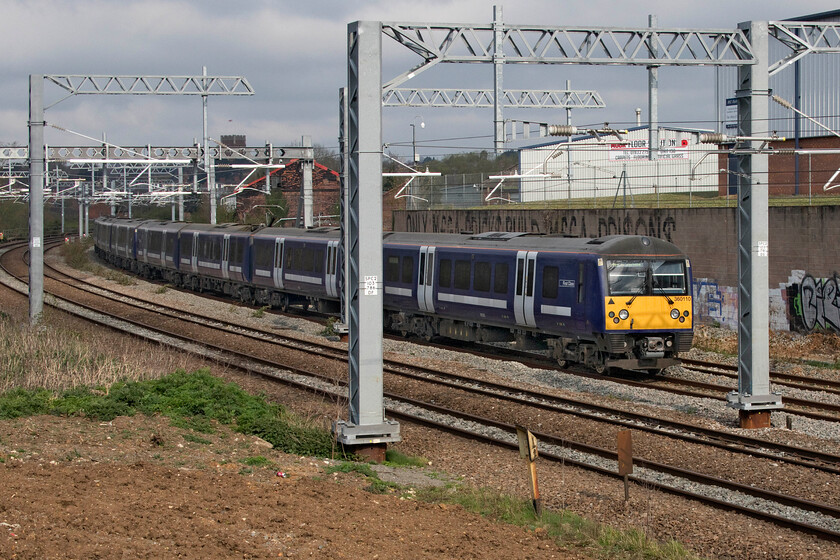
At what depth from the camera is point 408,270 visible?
2416 cm

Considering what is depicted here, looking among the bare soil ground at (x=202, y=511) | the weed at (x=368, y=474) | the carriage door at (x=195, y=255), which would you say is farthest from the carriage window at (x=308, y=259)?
the weed at (x=368, y=474)

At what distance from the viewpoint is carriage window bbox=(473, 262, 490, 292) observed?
69.6 ft

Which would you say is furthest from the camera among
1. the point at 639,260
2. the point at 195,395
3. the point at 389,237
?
the point at 389,237

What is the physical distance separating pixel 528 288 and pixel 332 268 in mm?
9344

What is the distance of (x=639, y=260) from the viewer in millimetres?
18312

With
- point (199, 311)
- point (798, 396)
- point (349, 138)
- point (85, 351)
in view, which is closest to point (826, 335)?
point (798, 396)

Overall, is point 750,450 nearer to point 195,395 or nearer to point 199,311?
point 195,395

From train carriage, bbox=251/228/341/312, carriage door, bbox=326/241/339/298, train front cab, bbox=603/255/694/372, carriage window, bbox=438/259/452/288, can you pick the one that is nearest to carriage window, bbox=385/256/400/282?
train carriage, bbox=251/228/341/312

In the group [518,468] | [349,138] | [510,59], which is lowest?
[518,468]

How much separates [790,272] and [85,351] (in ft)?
52.9

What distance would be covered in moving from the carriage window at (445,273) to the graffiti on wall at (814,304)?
8.20 m

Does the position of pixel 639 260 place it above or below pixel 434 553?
above

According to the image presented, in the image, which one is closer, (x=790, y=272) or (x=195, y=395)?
(x=195, y=395)

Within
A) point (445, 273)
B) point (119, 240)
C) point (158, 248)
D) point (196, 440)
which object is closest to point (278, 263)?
point (445, 273)
